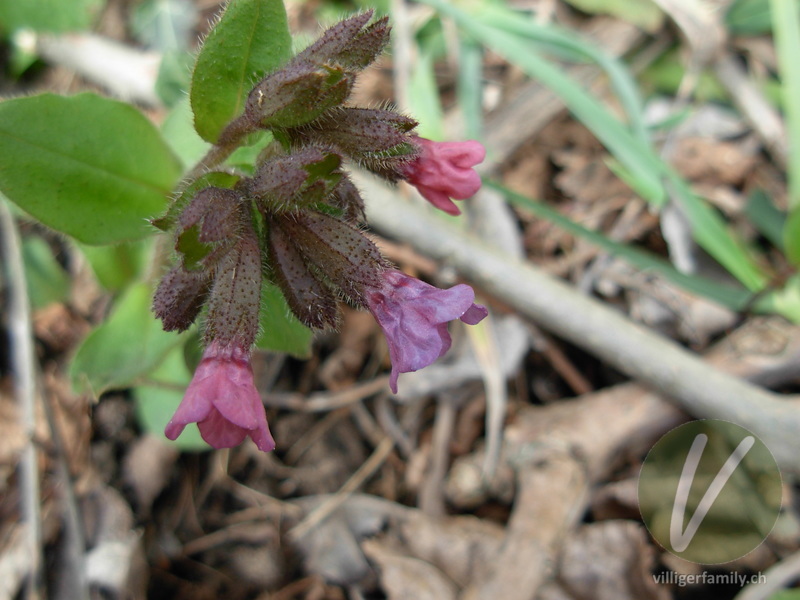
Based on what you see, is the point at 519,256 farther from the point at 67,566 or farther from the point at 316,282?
the point at 67,566

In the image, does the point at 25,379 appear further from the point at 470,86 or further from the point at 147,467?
the point at 470,86

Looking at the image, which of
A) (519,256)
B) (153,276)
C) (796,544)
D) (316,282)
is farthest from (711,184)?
(153,276)

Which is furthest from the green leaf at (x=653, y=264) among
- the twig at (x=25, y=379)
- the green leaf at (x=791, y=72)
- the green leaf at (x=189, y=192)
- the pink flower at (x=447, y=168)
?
the twig at (x=25, y=379)

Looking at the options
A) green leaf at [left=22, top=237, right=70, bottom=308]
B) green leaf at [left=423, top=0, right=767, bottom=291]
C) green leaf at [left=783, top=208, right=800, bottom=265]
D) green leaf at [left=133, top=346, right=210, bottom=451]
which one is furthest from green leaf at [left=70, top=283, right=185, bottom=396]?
green leaf at [left=783, top=208, right=800, bottom=265]

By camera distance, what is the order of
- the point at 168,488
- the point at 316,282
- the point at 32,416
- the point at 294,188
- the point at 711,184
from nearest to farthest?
the point at 294,188 → the point at 316,282 → the point at 32,416 → the point at 168,488 → the point at 711,184

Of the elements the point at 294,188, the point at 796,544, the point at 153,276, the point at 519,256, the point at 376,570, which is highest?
the point at 294,188

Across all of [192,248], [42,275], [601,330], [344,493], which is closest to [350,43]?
[192,248]

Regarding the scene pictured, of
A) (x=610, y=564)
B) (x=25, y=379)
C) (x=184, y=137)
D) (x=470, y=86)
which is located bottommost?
(x=610, y=564)
